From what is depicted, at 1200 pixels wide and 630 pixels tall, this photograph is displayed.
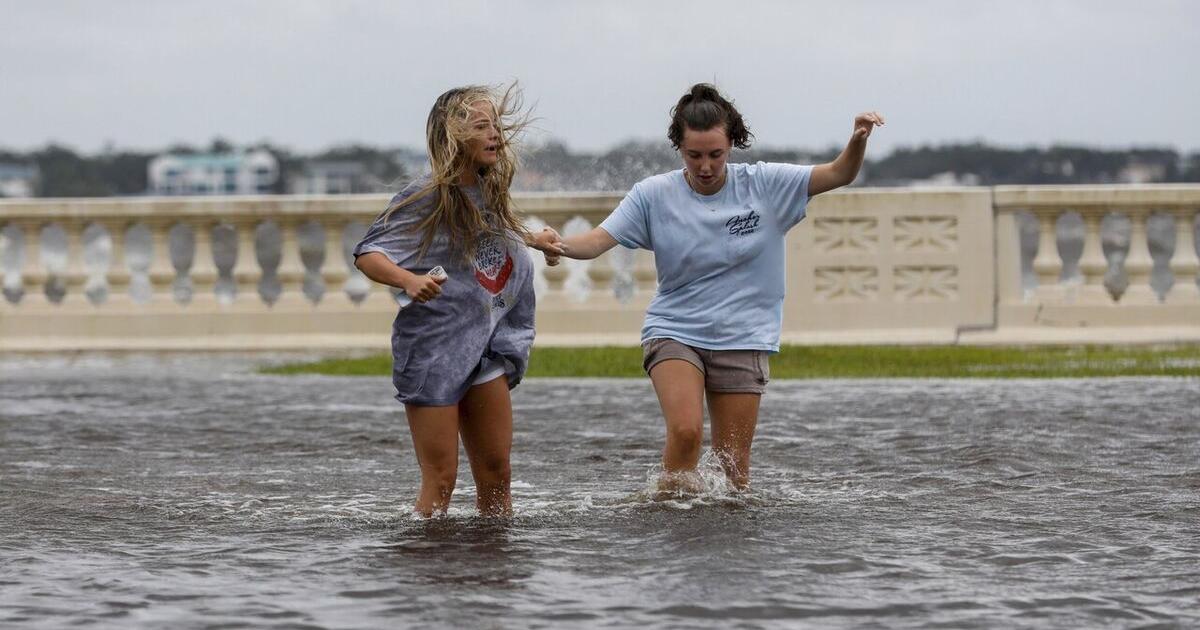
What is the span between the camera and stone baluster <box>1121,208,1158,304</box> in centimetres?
1723

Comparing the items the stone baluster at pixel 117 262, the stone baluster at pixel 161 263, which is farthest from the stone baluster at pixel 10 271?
the stone baluster at pixel 161 263

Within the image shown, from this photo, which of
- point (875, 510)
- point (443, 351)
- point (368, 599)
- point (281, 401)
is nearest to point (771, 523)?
point (875, 510)

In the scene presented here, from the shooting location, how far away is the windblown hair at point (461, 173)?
6863 mm

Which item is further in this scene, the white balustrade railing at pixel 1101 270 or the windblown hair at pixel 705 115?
the white balustrade railing at pixel 1101 270

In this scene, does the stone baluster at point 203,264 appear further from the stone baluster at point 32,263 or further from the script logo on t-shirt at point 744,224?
the script logo on t-shirt at point 744,224

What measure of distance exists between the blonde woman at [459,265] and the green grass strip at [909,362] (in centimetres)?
704

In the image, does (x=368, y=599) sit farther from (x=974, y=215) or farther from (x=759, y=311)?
(x=974, y=215)

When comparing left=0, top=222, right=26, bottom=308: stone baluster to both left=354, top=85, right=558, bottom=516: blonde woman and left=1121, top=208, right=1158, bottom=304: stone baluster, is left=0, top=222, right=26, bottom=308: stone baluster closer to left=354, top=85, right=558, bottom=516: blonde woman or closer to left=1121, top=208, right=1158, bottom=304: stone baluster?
left=1121, top=208, right=1158, bottom=304: stone baluster

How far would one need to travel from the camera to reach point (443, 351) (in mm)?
6938

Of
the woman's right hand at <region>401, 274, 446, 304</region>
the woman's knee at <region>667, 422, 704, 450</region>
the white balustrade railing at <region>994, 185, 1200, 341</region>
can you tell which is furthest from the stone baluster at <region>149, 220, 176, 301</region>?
the woman's right hand at <region>401, 274, 446, 304</region>

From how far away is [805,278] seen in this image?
17109 millimetres

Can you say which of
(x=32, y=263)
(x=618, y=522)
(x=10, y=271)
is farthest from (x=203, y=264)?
(x=618, y=522)

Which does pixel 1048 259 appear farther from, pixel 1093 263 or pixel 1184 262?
pixel 1184 262

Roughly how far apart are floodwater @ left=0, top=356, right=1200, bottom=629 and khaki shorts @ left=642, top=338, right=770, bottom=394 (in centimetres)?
46
